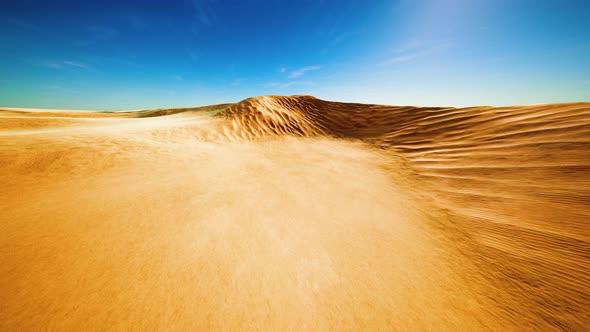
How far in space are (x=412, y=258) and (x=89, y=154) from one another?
703 centimetres

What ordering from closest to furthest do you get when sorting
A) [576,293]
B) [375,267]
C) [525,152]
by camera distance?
[576,293] < [375,267] < [525,152]

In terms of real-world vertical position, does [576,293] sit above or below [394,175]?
below

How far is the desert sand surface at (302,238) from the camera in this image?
1593mm

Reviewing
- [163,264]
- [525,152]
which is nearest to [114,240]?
[163,264]

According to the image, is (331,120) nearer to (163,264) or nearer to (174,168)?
(174,168)

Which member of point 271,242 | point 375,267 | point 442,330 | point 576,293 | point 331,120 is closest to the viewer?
point 442,330

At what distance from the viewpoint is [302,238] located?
8.11 feet

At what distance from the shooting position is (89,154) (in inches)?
177


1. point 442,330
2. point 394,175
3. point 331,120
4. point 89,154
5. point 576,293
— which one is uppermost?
point 331,120

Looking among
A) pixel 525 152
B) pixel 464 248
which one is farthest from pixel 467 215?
pixel 525 152

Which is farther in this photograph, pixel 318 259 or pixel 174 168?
pixel 174 168

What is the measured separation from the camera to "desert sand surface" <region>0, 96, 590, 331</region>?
1.59 m

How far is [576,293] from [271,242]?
310cm

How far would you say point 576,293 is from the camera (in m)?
1.76
